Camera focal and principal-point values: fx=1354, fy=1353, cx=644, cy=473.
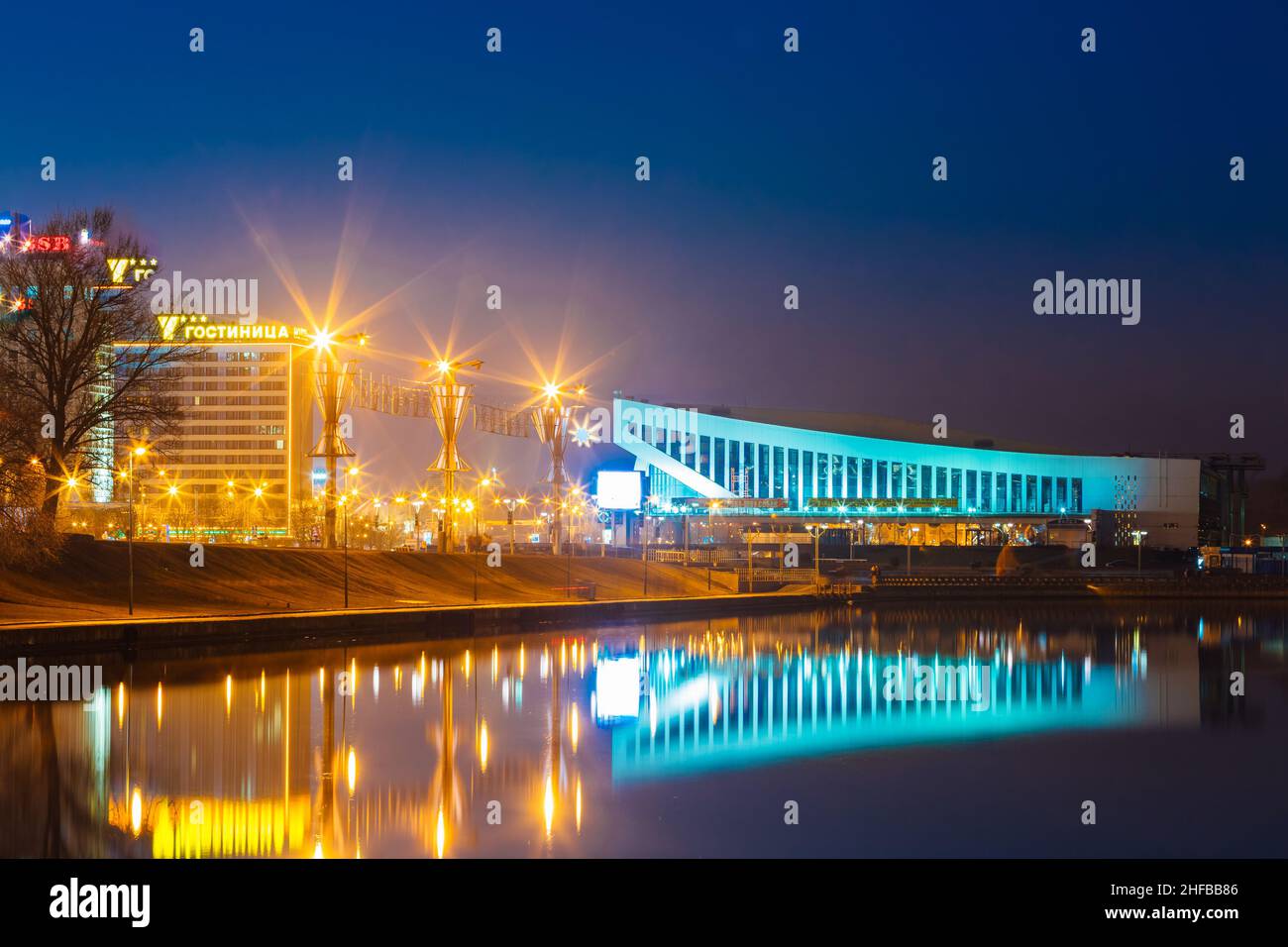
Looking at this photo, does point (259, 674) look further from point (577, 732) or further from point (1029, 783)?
point (1029, 783)

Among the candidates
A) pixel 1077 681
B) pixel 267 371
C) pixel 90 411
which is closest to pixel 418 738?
pixel 1077 681

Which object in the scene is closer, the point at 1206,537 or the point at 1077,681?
the point at 1077,681

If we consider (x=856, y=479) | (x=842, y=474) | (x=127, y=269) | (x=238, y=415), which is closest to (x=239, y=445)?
(x=238, y=415)

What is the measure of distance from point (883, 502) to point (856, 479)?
133 inches

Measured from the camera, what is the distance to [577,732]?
2211 centimetres

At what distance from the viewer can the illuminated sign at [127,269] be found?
4156cm

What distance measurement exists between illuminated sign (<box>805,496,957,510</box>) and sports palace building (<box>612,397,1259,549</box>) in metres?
0.09

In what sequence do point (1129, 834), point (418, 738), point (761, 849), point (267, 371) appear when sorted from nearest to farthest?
1. point (761, 849)
2. point (1129, 834)
3. point (418, 738)
4. point (267, 371)

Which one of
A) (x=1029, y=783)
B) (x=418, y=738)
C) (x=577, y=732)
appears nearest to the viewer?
(x=1029, y=783)

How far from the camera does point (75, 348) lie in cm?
4041

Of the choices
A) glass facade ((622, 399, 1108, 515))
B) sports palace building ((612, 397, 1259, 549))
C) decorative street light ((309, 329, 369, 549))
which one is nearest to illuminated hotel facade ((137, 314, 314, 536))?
sports palace building ((612, 397, 1259, 549))

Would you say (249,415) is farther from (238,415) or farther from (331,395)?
(331,395)

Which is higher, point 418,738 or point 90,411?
point 90,411
